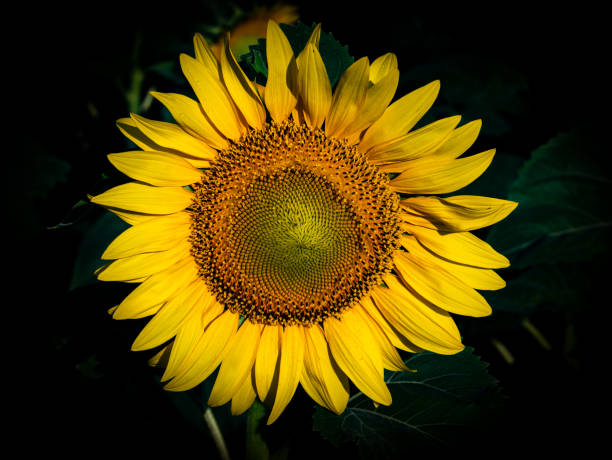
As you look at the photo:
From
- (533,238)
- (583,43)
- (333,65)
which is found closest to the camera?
(333,65)

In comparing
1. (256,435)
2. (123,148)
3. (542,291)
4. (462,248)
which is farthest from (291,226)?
(542,291)

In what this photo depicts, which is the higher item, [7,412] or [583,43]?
[583,43]

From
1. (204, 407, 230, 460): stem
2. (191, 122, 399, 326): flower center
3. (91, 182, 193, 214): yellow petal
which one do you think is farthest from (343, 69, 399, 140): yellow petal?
(204, 407, 230, 460): stem

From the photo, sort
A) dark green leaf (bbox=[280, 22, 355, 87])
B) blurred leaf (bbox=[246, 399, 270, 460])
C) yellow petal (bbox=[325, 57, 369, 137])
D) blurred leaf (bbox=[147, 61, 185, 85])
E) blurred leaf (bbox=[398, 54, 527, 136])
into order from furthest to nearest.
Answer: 1. blurred leaf (bbox=[147, 61, 185, 85])
2. blurred leaf (bbox=[398, 54, 527, 136])
3. blurred leaf (bbox=[246, 399, 270, 460])
4. dark green leaf (bbox=[280, 22, 355, 87])
5. yellow petal (bbox=[325, 57, 369, 137])

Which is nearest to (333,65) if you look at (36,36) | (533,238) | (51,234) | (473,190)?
(473,190)

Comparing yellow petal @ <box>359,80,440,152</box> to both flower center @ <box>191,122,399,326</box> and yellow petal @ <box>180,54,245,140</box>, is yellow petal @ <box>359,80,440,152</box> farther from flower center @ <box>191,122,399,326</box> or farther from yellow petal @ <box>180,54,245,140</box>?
yellow petal @ <box>180,54,245,140</box>

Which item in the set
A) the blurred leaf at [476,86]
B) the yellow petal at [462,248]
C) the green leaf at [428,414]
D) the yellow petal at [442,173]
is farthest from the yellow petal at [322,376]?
the blurred leaf at [476,86]

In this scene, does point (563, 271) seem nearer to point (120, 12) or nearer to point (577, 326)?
point (577, 326)
